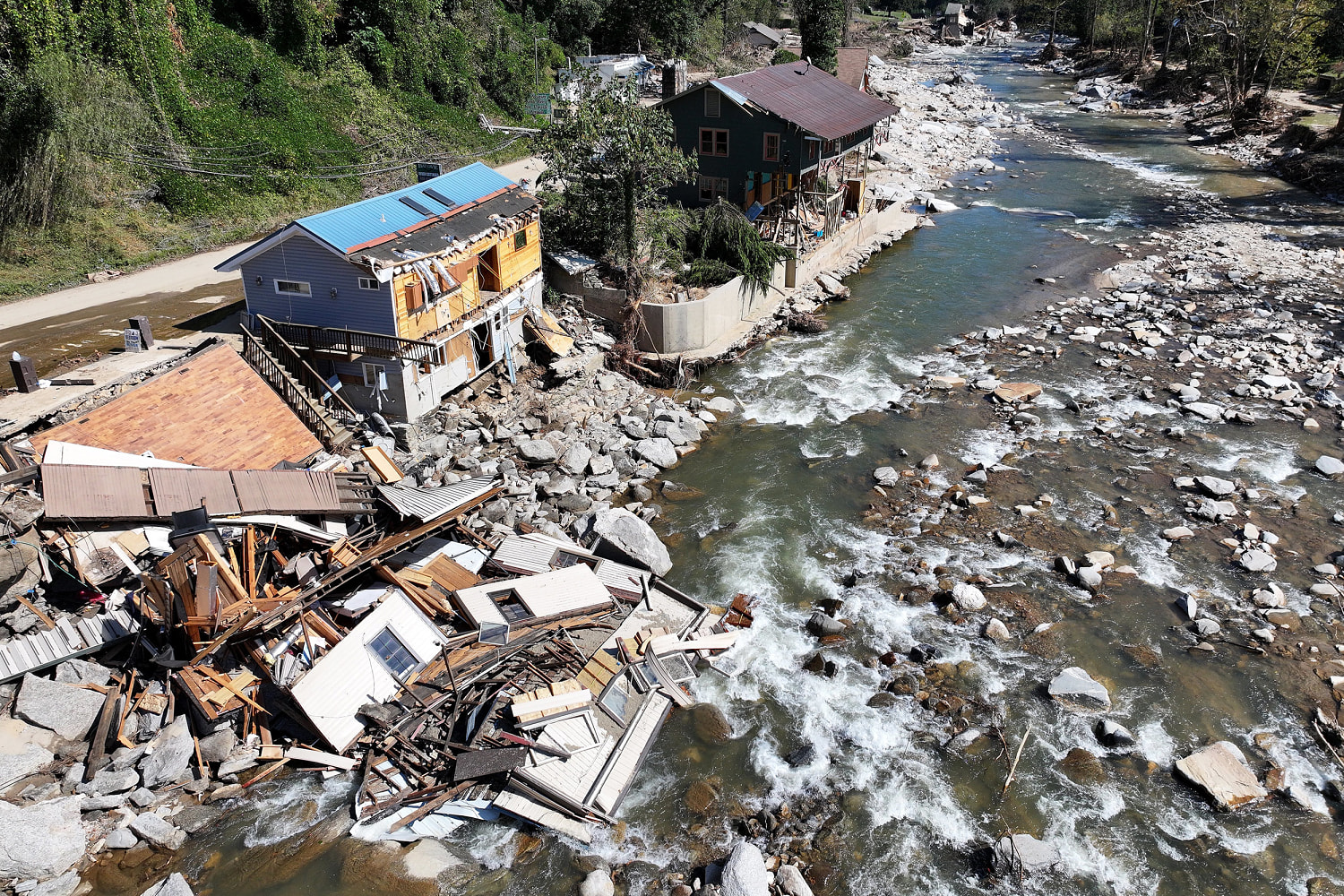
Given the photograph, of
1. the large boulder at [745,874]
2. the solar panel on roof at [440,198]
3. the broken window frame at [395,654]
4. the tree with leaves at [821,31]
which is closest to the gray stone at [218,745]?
the broken window frame at [395,654]

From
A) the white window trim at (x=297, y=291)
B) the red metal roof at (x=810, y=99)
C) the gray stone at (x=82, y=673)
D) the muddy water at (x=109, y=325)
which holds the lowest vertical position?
the gray stone at (x=82, y=673)

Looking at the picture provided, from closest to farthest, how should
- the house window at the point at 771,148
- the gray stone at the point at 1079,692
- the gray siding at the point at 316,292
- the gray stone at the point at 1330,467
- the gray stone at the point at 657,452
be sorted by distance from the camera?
the gray stone at the point at 1079,692
the gray siding at the point at 316,292
the gray stone at the point at 1330,467
the gray stone at the point at 657,452
the house window at the point at 771,148

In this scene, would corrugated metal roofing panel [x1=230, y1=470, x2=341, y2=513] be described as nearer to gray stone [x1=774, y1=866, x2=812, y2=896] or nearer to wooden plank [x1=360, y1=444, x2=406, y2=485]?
wooden plank [x1=360, y1=444, x2=406, y2=485]

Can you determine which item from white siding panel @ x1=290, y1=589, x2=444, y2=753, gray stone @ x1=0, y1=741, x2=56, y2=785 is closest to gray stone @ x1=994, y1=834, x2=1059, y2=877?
white siding panel @ x1=290, y1=589, x2=444, y2=753

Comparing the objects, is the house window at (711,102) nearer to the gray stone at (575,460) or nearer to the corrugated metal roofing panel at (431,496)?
the gray stone at (575,460)

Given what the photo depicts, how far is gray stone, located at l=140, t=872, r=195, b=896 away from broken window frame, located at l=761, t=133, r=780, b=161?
96.8ft

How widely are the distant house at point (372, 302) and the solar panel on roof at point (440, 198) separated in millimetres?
167

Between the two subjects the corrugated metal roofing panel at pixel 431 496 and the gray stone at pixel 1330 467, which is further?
the gray stone at pixel 1330 467

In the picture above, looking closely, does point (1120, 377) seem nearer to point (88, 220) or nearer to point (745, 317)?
point (745, 317)

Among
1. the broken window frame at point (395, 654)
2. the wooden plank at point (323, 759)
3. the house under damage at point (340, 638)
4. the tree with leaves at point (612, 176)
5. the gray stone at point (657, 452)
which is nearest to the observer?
the house under damage at point (340, 638)

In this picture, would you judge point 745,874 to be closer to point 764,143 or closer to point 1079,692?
point 1079,692

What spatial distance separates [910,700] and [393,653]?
8.83 metres

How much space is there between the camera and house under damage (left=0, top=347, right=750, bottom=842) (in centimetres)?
1308

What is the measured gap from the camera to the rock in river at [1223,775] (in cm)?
1316
